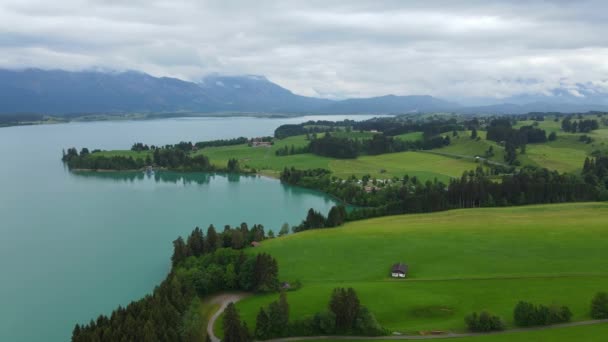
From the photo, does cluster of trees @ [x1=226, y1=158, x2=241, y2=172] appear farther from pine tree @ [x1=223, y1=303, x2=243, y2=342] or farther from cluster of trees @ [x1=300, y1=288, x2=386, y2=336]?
pine tree @ [x1=223, y1=303, x2=243, y2=342]

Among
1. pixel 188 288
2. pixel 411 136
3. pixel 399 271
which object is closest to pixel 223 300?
pixel 188 288

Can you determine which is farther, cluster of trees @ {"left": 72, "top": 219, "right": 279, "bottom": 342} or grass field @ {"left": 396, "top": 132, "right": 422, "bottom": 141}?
grass field @ {"left": 396, "top": 132, "right": 422, "bottom": 141}

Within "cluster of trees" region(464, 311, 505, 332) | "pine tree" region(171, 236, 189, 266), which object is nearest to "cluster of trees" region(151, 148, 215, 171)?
"pine tree" region(171, 236, 189, 266)

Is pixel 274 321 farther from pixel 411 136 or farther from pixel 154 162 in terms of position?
pixel 411 136

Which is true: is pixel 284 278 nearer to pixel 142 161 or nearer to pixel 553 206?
pixel 553 206

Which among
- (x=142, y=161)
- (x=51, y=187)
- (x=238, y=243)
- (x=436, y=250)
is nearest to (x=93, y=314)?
(x=238, y=243)

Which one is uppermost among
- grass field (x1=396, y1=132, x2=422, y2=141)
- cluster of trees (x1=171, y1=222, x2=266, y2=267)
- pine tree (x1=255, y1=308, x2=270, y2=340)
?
grass field (x1=396, y1=132, x2=422, y2=141)
